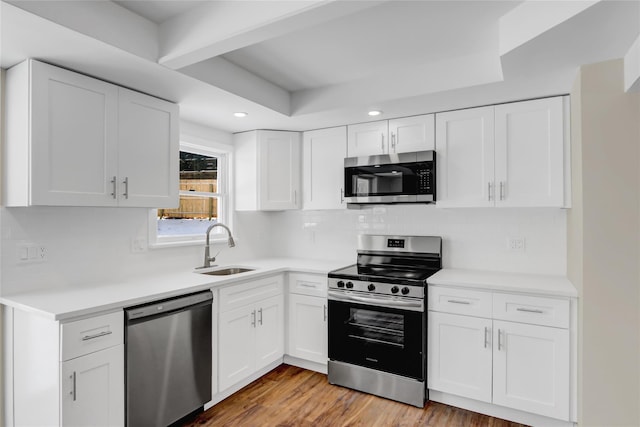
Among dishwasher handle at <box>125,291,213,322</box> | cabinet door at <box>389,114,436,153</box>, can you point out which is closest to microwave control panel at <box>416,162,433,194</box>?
cabinet door at <box>389,114,436,153</box>

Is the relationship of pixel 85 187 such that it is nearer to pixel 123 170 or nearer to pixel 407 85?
pixel 123 170

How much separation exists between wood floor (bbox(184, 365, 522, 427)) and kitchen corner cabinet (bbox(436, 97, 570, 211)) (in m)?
1.54

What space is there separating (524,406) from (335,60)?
2.61m

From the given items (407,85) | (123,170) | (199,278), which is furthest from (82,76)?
(407,85)

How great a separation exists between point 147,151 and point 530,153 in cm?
270

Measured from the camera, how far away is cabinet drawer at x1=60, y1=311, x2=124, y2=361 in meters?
1.84

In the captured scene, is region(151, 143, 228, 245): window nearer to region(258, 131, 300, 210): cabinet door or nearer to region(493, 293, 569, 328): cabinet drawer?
→ region(258, 131, 300, 210): cabinet door

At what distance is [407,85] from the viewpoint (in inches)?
105

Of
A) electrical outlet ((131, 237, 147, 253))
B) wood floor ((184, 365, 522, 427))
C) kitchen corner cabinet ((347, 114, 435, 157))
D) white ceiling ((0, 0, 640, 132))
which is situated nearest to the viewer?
white ceiling ((0, 0, 640, 132))

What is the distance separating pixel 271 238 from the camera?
4250mm

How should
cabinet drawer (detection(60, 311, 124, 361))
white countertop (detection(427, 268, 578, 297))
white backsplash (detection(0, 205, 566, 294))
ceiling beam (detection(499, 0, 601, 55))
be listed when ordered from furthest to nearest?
1. white countertop (detection(427, 268, 578, 297))
2. white backsplash (detection(0, 205, 566, 294))
3. cabinet drawer (detection(60, 311, 124, 361))
4. ceiling beam (detection(499, 0, 601, 55))

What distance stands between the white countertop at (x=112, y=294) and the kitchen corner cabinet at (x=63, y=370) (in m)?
0.06

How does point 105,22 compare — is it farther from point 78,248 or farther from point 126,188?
point 78,248

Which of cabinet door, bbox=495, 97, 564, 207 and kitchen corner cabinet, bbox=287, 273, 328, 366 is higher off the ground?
cabinet door, bbox=495, 97, 564, 207
